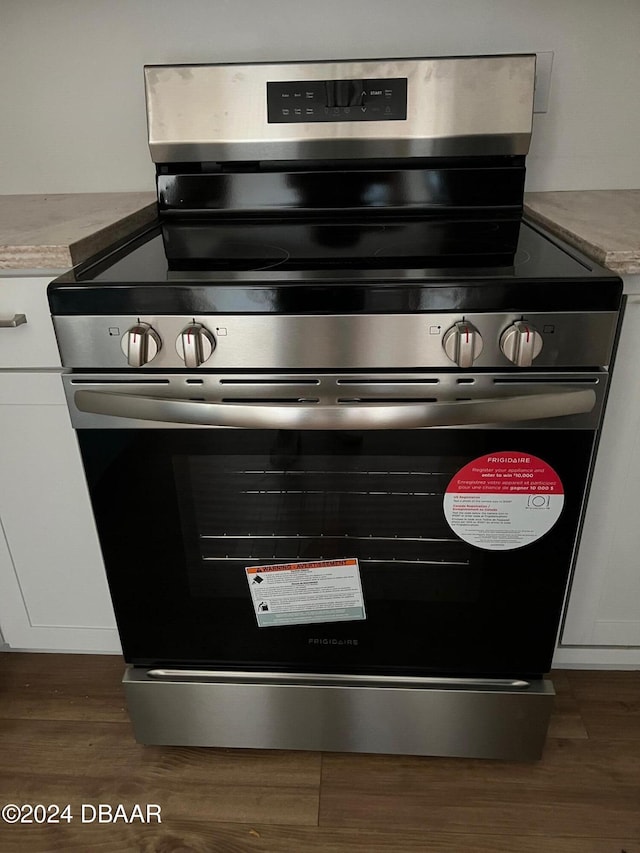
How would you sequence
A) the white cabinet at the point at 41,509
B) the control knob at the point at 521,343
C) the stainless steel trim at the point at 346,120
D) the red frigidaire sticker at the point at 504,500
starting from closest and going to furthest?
the control knob at the point at 521,343 → the red frigidaire sticker at the point at 504,500 → the white cabinet at the point at 41,509 → the stainless steel trim at the point at 346,120

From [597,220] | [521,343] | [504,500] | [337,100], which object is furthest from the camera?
[337,100]

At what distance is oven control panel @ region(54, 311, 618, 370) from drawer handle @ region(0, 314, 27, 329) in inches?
5.8

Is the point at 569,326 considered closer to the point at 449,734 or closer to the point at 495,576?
the point at 495,576

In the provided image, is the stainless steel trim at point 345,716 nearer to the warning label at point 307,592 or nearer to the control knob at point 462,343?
the warning label at point 307,592

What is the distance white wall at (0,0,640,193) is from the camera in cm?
132

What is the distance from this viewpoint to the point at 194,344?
90 centimetres

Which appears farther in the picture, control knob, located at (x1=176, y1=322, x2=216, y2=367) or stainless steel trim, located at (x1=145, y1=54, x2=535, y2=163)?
stainless steel trim, located at (x1=145, y1=54, x2=535, y2=163)

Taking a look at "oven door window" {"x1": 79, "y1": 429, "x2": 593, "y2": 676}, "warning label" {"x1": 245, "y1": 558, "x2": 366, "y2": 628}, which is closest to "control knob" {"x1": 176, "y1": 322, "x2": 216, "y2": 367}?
"oven door window" {"x1": 79, "y1": 429, "x2": 593, "y2": 676}

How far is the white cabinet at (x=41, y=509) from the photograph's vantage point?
1090 mm

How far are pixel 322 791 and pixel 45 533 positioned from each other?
713mm

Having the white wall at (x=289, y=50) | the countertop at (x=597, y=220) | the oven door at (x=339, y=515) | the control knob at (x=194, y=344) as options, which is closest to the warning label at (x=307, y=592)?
the oven door at (x=339, y=515)

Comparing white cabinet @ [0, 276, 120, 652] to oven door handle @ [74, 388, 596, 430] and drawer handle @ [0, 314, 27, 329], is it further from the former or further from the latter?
oven door handle @ [74, 388, 596, 430]

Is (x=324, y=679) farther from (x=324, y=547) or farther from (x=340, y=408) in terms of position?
(x=340, y=408)

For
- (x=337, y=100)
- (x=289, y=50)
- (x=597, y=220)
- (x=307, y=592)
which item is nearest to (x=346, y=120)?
(x=337, y=100)
